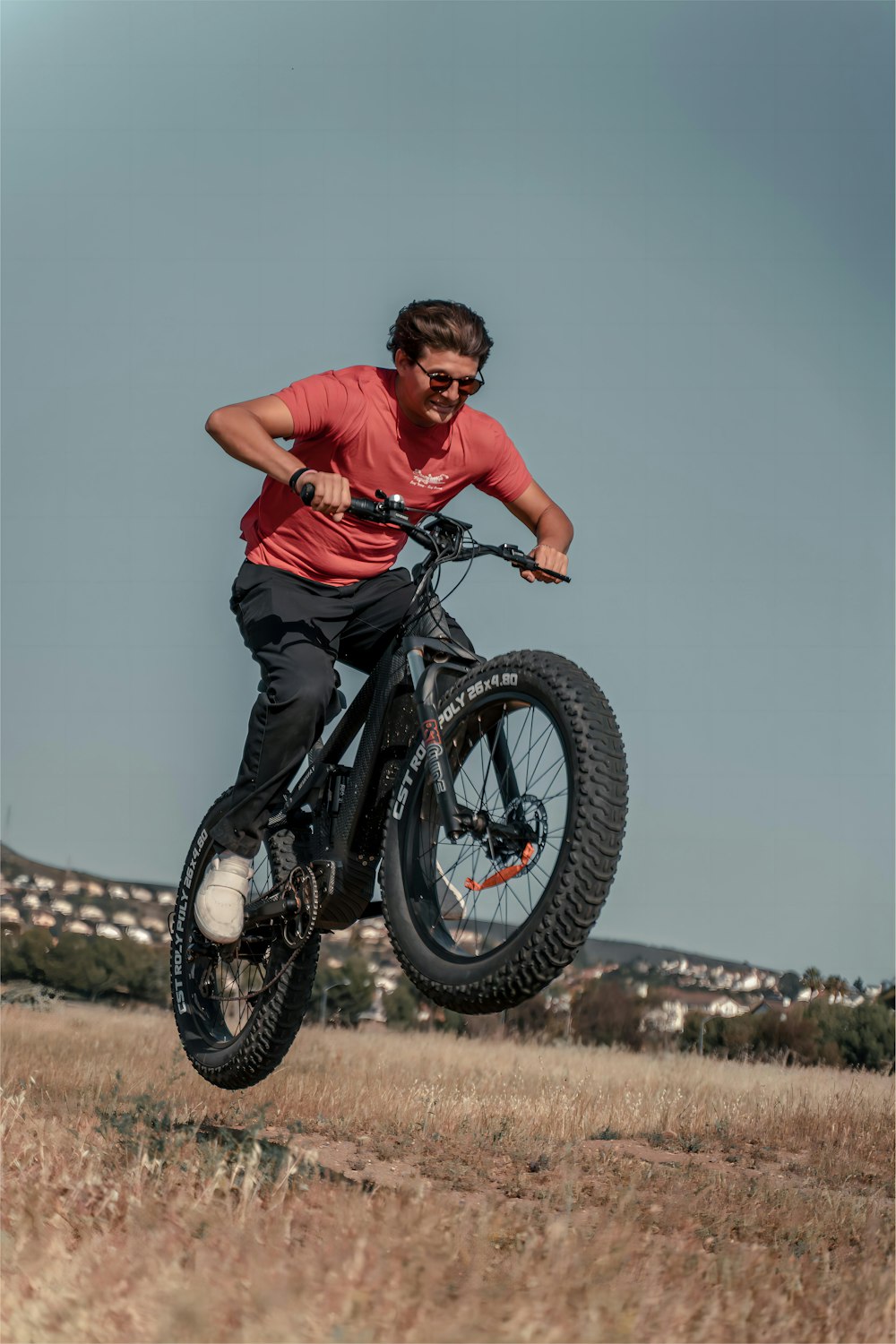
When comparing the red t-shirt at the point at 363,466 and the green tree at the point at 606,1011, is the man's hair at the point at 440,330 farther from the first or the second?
the green tree at the point at 606,1011

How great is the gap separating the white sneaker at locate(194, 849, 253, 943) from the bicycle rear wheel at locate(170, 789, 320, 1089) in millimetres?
219

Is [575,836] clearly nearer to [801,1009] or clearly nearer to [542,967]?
[542,967]

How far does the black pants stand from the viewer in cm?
584

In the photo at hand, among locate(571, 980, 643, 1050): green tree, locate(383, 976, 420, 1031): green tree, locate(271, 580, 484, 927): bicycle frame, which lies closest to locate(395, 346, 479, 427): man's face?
locate(271, 580, 484, 927): bicycle frame

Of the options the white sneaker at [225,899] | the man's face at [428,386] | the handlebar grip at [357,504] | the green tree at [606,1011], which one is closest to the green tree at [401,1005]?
the green tree at [606,1011]

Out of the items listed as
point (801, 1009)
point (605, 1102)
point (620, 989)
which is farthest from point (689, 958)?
point (605, 1102)

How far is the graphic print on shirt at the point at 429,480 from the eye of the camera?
578 cm

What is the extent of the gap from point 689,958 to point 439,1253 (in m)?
96.5

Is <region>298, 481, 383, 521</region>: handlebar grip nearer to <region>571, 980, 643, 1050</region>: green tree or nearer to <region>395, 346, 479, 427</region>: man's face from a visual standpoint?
<region>395, 346, 479, 427</region>: man's face

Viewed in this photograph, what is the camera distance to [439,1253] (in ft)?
14.6

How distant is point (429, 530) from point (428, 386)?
602mm

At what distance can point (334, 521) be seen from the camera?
17.8 ft

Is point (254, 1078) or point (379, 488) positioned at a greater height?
point (379, 488)

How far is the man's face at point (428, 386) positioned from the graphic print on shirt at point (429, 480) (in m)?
0.23
